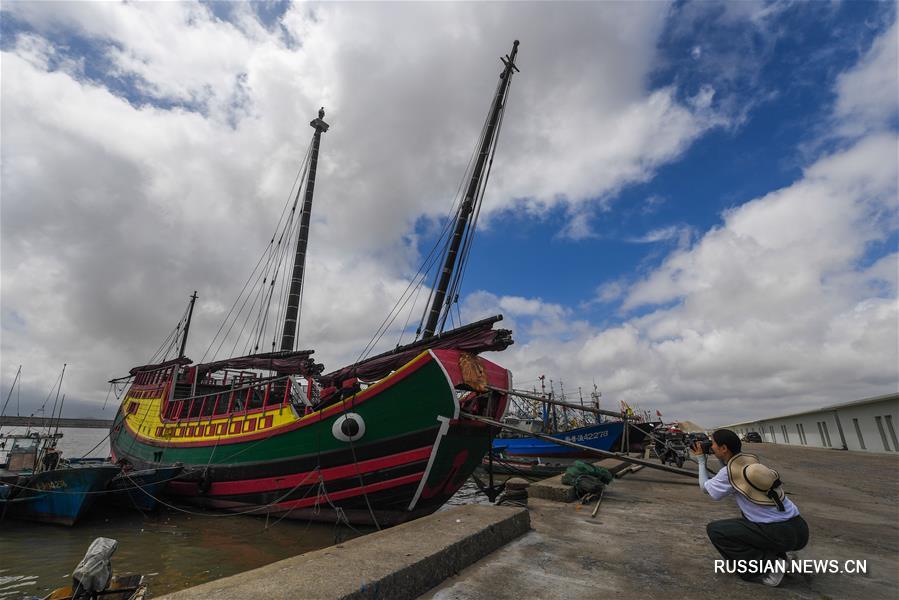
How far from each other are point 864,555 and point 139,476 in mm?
15651

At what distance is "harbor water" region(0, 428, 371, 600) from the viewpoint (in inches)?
294

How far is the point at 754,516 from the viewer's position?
3.55 metres

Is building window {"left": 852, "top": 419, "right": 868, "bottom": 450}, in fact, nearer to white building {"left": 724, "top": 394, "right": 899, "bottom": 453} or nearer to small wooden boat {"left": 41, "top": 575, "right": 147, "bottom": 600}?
white building {"left": 724, "top": 394, "right": 899, "bottom": 453}

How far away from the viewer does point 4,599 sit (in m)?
6.62

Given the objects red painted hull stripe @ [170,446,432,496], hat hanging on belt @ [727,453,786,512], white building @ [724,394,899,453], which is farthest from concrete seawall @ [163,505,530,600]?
white building @ [724,394,899,453]

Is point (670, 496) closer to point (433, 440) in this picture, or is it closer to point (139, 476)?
point (433, 440)

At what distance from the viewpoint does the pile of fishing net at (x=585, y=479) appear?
7.88m

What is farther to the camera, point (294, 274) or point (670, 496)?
point (294, 274)

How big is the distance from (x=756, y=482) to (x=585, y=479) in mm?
4937

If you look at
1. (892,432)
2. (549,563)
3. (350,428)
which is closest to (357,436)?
(350,428)

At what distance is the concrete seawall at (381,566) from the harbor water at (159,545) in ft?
9.68

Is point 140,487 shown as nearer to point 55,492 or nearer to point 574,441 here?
point 55,492

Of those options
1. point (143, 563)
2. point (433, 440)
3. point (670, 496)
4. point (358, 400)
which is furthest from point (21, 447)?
point (670, 496)

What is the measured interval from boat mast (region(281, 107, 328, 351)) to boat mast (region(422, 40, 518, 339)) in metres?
7.26
